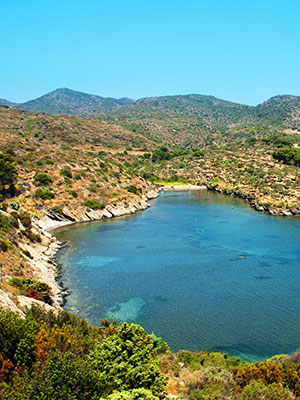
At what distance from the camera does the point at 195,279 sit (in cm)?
4572

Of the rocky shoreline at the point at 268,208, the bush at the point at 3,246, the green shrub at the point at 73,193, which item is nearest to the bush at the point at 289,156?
the rocky shoreline at the point at 268,208

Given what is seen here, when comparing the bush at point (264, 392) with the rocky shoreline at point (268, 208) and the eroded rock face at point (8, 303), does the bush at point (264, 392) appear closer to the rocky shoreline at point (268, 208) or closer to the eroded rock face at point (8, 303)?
the eroded rock face at point (8, 303)

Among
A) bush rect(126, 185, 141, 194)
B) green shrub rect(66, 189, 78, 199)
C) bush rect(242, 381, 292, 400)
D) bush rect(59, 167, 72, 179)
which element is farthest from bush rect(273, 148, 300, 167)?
bush rect(242, 381, 292, 400)

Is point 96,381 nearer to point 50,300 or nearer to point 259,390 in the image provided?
point 259,390

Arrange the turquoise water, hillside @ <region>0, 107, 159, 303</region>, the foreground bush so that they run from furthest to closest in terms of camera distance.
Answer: hillside @ <region>0, 107, 159, 303</region> → the turquoise water → the foreground bush

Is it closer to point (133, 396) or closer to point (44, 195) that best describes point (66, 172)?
point (44, 195)

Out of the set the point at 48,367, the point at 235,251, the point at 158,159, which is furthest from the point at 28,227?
the point at 158,159

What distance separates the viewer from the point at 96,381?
15.5m

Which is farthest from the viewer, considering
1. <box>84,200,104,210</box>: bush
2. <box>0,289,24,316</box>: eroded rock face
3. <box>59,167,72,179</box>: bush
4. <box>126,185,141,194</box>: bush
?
<box>126,185,141,194</box>: bush

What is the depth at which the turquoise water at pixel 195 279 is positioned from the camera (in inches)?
1292

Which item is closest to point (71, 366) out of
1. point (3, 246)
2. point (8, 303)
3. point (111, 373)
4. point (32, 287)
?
point (111, 373)

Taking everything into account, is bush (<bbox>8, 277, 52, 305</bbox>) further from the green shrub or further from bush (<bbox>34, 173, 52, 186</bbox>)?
bush (<bbox>34, 173, 52, 186</bbox>)

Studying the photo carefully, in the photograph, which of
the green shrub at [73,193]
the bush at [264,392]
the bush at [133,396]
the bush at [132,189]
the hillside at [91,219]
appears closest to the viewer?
the bush at [133,396]

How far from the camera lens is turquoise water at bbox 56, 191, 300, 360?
32812mm
